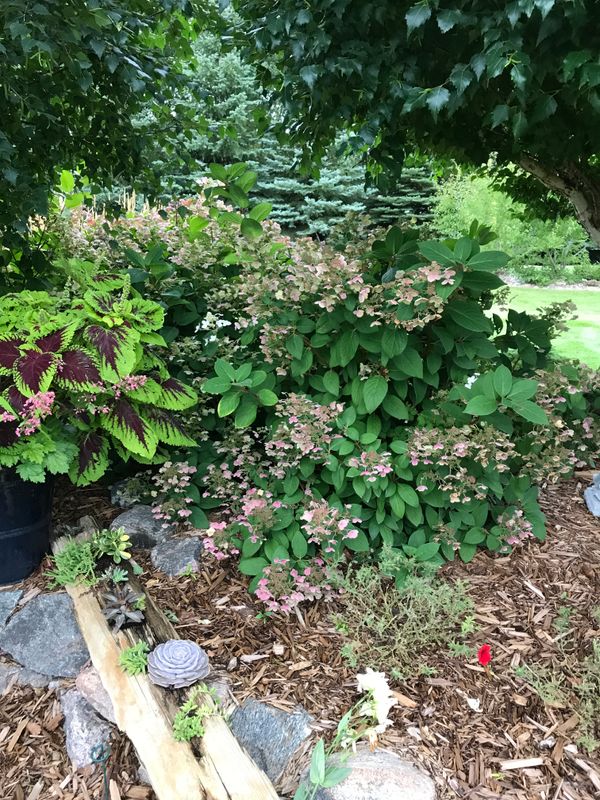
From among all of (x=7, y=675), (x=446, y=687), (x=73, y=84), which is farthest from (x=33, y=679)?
(x=73, y=84)

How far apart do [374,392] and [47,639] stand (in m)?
1.31

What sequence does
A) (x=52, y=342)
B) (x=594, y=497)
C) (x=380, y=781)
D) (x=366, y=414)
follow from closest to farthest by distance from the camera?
(x=380, y=781) → (x=52, y=342) → (x=366, y=414) → (x=594, y=497)

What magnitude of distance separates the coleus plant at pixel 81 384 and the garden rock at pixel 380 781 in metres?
1.03

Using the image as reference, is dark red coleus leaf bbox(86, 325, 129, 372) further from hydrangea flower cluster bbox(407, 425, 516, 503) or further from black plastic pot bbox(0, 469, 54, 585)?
hydrangea flower cluster bbox(407, 425, 516, 503)

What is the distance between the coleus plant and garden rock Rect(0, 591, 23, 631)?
43cm

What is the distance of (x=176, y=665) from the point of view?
5.08ft

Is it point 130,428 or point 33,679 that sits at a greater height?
point 130,428

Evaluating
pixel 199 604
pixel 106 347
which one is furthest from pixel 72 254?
pixel 199 604

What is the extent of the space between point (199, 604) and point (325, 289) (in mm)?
1145

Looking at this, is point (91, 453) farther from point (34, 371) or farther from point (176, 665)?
point (176, 665)

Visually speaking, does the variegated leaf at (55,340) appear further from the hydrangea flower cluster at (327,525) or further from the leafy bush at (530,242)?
the leafy bush at (530,242)

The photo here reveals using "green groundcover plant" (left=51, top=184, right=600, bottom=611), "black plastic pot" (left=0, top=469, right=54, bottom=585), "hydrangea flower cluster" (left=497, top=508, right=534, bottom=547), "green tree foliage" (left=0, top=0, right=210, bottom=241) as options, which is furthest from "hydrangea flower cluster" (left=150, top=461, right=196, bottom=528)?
"hydrangea flower cluster" (left=497, top=508, right=534, bottom=547)

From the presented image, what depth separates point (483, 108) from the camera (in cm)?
245

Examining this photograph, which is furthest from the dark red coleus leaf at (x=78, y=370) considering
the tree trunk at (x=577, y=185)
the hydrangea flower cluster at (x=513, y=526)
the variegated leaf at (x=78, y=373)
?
the tree trunk at (x=577, y=185)
